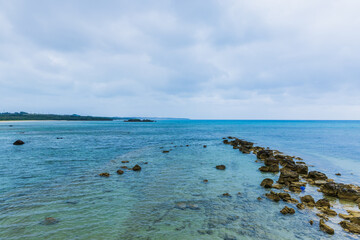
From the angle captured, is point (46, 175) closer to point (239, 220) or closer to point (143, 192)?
point (143, 192)

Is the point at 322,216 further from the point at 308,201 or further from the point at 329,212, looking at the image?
the point at 308,201

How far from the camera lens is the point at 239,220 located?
10016 millimetres

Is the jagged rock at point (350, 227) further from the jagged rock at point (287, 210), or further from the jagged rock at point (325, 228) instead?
the jagged rock at point (287, 210)

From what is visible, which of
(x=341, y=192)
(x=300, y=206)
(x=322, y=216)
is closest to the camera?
(x=322, y=216)

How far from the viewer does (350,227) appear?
30.8ft

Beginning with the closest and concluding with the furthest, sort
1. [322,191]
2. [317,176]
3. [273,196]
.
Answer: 1. [273,196]
2. [322,191]
3. [317,176]

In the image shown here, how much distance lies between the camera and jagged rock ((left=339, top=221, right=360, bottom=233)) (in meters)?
9.25

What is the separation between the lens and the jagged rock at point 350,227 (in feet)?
30.3

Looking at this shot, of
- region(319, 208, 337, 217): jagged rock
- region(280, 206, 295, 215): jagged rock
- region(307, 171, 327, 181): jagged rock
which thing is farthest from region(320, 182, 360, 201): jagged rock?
region(280, 206, 295, 215): jagged rock

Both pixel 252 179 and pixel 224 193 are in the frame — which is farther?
pixel 252 179

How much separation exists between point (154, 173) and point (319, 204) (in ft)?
46.7

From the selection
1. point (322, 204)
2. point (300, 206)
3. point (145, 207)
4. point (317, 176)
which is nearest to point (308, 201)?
point (322, 204)

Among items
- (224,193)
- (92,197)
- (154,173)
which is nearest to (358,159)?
(224,193)

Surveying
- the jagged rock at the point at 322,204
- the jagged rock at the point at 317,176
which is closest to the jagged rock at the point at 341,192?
the jagged rock at the point at 322,204
